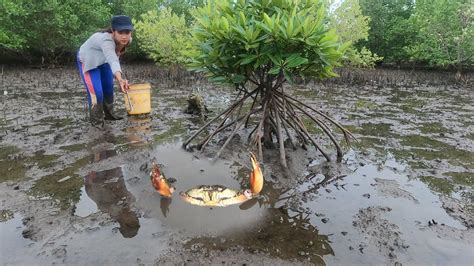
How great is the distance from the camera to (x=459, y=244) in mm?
2969

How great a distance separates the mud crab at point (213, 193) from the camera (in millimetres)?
3264

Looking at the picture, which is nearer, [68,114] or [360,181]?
[360,181]

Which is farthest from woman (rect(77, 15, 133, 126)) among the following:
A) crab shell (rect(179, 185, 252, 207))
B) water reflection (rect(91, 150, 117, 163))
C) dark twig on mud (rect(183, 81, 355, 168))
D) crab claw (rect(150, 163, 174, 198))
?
crab shell (rect(179, 185, 252, 207))

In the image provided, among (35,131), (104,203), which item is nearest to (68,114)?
(35,131)

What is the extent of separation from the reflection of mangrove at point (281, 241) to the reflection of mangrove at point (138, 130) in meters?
2.67

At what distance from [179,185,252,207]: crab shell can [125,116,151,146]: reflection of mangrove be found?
213cm

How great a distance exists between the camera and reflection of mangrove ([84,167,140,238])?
3131mm

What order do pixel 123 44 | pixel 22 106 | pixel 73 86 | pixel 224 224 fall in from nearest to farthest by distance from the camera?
1. pixel 224 224
2. pixel 123 44
3. pixel 22 106
4. pixel 73 86

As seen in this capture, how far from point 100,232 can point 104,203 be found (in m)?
0.52

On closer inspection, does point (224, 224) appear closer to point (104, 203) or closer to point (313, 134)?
point (104, 203)

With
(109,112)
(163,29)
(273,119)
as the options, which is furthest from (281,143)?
(163,29)

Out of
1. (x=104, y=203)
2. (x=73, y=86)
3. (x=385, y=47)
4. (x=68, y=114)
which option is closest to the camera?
(x=104, y=203)

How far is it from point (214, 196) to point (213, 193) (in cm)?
3

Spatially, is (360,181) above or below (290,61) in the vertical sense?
below
